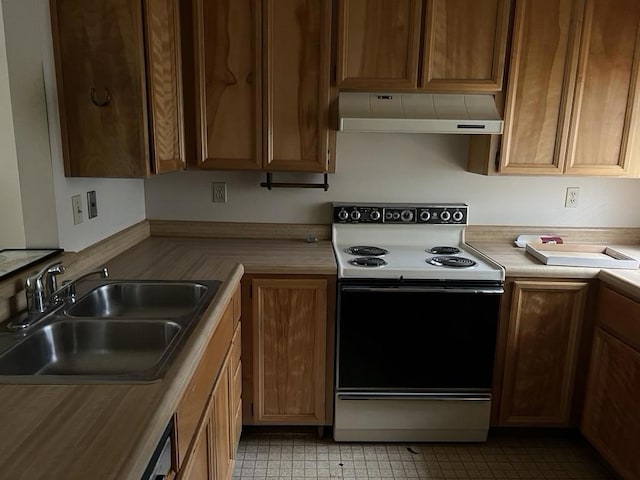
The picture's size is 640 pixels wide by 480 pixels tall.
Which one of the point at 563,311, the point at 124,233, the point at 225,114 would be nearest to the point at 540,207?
the point at 563,311

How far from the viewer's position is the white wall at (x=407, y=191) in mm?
2666

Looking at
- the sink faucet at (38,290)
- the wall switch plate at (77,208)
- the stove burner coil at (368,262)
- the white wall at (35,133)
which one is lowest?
the stove burner coil at (368,262)

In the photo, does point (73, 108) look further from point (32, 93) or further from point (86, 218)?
point (86, 218)

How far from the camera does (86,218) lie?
1985 millimetres

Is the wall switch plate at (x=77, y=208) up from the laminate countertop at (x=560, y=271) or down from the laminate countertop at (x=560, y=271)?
up

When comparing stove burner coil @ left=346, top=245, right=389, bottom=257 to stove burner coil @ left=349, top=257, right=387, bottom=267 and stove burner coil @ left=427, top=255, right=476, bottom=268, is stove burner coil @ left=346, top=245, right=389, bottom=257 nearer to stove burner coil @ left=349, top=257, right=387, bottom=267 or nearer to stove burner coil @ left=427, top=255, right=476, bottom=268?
stove burner coil @ left=349, top=257, right=387, bottom=267

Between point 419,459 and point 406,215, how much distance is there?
3.98 ft

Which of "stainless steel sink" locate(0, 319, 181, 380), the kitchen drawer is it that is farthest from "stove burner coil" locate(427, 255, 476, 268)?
"stainless steel sink" locate(0, 319, 181, 380)

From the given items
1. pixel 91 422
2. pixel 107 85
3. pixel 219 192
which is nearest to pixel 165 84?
pixel 107 85

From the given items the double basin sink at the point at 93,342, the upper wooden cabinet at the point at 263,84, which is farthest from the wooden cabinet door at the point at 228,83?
Answer: the double basin sink at the point at 93,342

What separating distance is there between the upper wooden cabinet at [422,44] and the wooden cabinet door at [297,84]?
96 mm

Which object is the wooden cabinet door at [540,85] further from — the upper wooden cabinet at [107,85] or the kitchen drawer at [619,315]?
the upper wooden cabinet at [107,85]

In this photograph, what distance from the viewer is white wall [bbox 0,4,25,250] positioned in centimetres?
164

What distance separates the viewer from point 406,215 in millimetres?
2637
